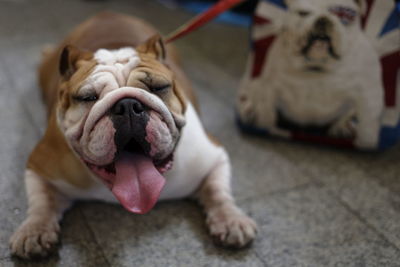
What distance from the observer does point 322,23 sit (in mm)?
1806

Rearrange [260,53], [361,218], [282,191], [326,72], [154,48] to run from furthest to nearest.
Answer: [260,53] → [326,72] → [282,191] → [361,218] → [154,48]

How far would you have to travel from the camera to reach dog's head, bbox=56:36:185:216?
4.18 ft

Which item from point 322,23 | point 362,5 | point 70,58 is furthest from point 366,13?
point 70,58

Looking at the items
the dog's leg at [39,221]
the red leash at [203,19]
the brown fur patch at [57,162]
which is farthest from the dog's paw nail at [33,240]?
the red leash at [203,19]

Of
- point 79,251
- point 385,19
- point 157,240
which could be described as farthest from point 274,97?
point 79,251

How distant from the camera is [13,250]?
137 cm

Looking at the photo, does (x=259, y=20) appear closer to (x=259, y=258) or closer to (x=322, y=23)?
(x=322, y=23)

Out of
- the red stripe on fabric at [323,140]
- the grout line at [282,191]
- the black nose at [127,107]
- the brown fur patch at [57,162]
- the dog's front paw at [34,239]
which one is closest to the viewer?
the black nose at [127,107]

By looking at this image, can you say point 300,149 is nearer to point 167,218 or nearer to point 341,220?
point 341,220

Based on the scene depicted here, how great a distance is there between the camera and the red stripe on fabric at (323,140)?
1971 mm

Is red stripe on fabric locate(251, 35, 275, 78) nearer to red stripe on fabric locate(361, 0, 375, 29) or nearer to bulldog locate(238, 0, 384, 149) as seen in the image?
bulldog locate(238, 0, 384, 149)

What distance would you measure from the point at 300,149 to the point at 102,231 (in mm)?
926

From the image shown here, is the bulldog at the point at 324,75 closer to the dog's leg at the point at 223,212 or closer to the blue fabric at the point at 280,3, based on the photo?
the blue fabric at the point at 280,3

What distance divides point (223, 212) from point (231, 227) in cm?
7
